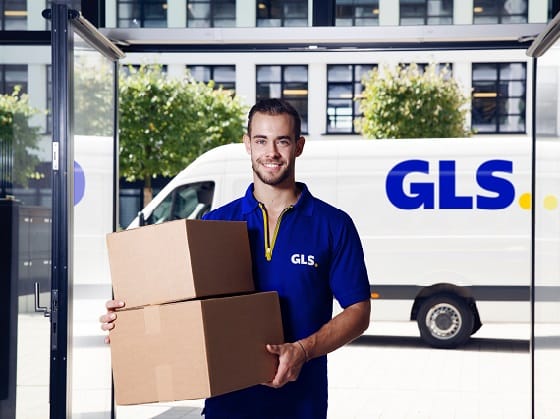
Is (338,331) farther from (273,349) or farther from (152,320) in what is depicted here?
(152,320)

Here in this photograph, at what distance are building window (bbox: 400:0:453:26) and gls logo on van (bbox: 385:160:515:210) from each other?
6.73 m

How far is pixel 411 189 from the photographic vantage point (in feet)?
38.3

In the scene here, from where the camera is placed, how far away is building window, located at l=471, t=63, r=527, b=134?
27.9 meters

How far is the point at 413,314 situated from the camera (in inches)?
461

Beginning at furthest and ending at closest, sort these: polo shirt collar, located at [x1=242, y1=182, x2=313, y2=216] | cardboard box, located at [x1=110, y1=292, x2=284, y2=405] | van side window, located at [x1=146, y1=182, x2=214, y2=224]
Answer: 1. van side window, located at [x1=146, y1=182, x2=214, y2=224]
2. polo shirt collar, located at [x1=242, y1=182, x2=313, y2=216]
3. cardboard box, located at [x1=110, y1=292, x2=284, y2=405]

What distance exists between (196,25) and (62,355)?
5.90ft

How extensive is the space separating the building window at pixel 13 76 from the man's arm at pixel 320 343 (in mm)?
3389

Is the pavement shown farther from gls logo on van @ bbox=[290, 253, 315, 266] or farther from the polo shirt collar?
gls logo on van @ bbox=[290, 253, 315, 266]

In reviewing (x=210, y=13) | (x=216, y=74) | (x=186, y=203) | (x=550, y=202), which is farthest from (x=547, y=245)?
(x=216, y=74)

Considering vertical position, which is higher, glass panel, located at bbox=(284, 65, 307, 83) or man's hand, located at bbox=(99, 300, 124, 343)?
glass panel, located at bbox=(284, 65, 307, 83)

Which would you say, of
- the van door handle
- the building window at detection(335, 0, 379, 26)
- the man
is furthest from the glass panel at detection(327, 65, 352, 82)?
the man

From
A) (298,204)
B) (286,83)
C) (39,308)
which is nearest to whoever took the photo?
(298,204)

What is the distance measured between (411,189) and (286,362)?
8.97m

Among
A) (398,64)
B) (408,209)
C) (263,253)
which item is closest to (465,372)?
(408,209)
